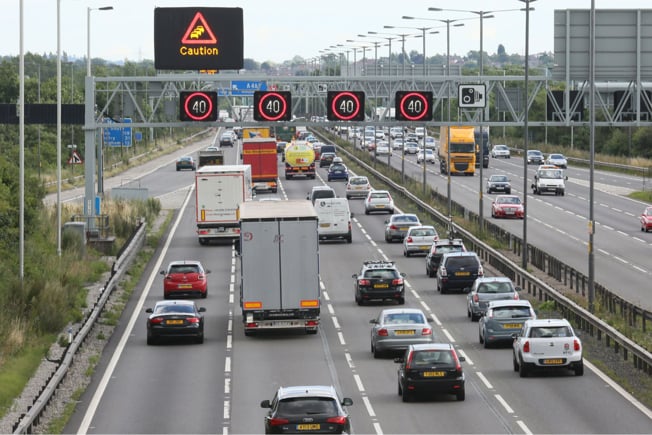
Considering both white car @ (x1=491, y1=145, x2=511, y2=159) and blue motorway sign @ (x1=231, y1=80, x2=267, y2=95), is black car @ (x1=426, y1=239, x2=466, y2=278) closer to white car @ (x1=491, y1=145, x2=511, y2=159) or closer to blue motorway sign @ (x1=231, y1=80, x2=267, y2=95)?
blue motorway sign @ (x1=231, y1=80, x2=267, y2=95)

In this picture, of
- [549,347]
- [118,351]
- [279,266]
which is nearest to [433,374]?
[549,347]

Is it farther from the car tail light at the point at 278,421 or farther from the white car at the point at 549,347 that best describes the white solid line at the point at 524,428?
the car tail light at the point at 278,421

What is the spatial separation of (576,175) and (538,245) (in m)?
55.8

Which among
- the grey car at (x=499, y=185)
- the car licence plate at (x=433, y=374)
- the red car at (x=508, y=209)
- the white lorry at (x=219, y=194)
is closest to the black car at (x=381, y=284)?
the car licence plate at (x=433, y=374)

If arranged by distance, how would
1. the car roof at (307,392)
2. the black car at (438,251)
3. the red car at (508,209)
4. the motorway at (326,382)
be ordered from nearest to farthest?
the car roof at (307,392), the motorway at (326,382), the black car at (438,251), the red car at (508,209)

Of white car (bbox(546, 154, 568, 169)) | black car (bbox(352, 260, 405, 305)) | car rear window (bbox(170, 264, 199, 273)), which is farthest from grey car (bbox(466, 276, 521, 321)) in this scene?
white car (bbox(546, 154, 568, 169))

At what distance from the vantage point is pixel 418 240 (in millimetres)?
66688

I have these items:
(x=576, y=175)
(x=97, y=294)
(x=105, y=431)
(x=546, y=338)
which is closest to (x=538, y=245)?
(x=97, y=294)

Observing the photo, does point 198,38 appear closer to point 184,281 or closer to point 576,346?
point 184,281

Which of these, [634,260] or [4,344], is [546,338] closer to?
[4,344]

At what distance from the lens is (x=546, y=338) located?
3544 centimetres

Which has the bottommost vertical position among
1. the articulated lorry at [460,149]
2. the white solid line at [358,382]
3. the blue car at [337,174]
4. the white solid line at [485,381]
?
the white solid line at [358,382]

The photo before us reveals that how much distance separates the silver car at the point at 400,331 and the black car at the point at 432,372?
6.20 meters

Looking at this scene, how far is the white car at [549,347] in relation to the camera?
3547 cm
